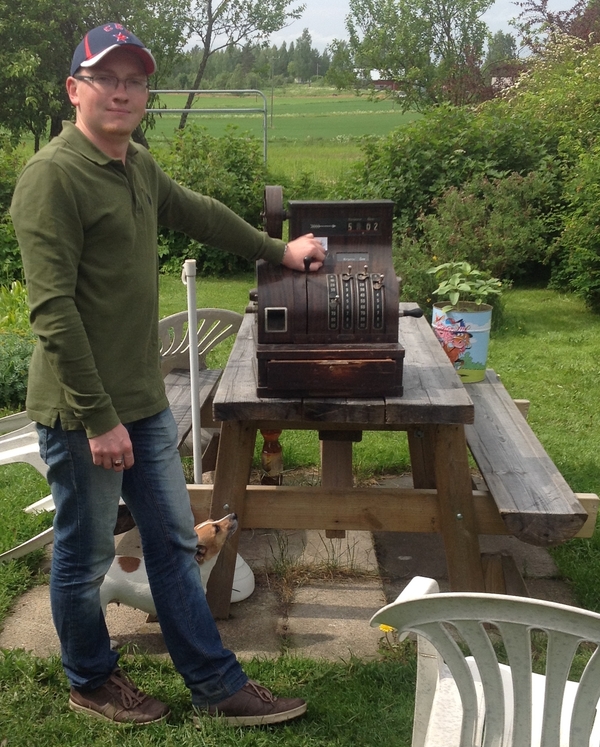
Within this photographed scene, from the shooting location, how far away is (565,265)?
9156 mm

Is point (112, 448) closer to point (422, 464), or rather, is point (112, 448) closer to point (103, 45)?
point (103, 45)

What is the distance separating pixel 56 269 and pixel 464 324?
6.52 feet

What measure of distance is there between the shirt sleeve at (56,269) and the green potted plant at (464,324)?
1844mm

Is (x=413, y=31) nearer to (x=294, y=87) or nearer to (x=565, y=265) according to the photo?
(x=565, y=265)

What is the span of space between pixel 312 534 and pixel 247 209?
305 inches

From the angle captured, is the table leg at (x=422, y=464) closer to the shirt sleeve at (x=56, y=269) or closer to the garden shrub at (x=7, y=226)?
the shirt sleeve at (x=56, y=269)

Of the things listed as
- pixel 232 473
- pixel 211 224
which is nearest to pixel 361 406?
pixel 232 473

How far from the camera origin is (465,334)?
3.64 m

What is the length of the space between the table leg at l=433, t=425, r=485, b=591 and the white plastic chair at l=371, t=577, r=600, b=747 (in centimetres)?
128

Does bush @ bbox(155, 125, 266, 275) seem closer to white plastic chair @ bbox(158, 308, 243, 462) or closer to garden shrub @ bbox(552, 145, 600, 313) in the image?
garden shrub @ bbox(552, 145, 600, 313)

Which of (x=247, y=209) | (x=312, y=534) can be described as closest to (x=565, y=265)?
(x=247, y=209)

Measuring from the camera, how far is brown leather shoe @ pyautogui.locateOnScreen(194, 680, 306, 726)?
8.70 feet

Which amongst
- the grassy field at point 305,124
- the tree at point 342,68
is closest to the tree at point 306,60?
the grassy field at point 305,124

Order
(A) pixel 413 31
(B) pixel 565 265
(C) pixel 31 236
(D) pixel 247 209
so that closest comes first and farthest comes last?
(C) pixel 31 236 < (B) pixel 565 265 < (D) pixel 247 209 < (A) pixel 413 31
